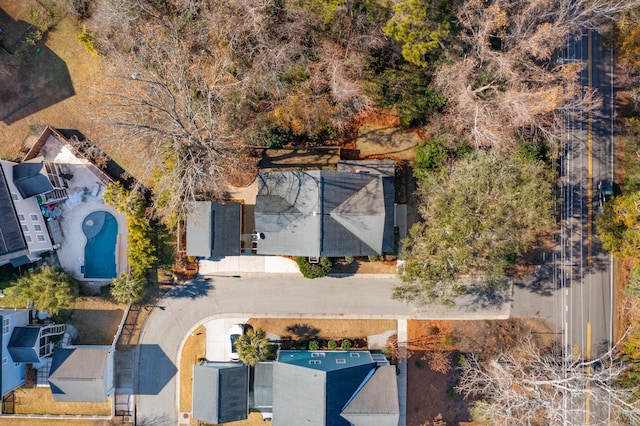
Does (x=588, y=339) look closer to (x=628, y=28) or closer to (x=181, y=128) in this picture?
(x=628, y=28)

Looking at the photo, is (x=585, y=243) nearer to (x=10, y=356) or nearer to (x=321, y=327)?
(x=321, y=327)

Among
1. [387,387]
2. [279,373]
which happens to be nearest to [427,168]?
[387,387]

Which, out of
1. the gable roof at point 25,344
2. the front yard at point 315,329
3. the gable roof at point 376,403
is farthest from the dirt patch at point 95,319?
the gable roof at point 376,403

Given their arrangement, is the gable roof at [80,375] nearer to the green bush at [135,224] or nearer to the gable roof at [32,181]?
the green bush at [135,224]

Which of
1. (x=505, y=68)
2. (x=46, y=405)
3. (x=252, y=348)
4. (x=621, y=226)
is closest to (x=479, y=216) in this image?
(x=505, y=68)

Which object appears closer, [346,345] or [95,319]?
[346,345]

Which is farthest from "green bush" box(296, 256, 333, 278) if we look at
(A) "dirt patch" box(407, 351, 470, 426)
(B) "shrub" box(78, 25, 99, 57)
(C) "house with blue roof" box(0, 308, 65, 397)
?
(B) "shrub" box(78, 25, 99, 57)
